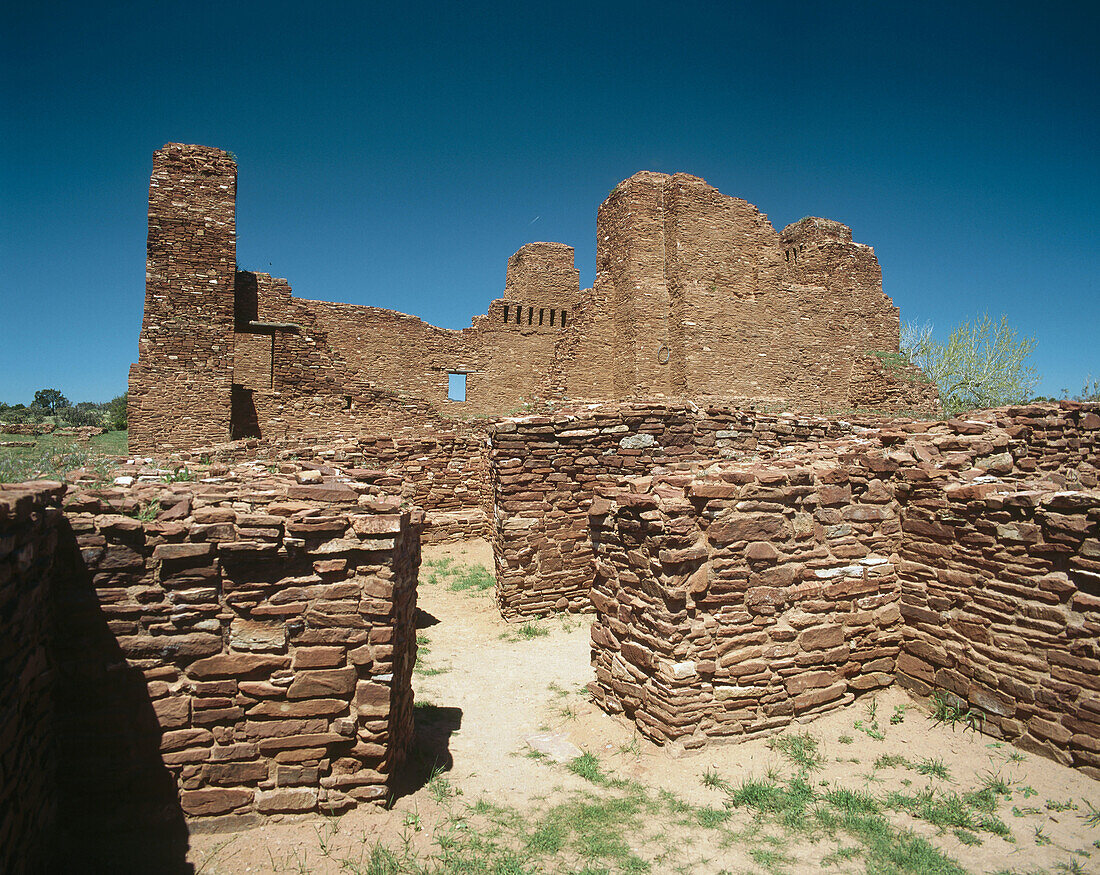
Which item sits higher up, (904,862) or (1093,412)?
(1093,412)

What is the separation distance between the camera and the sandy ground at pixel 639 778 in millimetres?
3602

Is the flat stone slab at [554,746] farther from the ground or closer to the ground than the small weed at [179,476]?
closer to the ground

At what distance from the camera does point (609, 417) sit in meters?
8.91

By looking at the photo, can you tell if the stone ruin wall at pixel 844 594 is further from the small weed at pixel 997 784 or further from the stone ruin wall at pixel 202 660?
the stone ruin wall at pixel 202 660

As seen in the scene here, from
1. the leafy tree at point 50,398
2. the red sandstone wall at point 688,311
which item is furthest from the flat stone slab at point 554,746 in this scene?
the leafy tree at point 50,398

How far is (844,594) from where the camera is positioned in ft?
18.1

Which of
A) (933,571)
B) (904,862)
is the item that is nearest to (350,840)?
(904,862)

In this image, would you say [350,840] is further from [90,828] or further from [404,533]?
[404,533]

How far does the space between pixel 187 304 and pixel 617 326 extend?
1273 centimetres

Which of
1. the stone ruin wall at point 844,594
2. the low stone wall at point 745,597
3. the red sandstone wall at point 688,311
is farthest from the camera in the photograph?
the red sandstone wall at point 688,311

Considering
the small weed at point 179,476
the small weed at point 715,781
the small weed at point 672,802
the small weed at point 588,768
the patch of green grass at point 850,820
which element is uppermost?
the small weed at point 179,476

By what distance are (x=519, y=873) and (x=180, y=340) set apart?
1784cm

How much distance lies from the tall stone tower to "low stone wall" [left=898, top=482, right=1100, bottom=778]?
17.3 metres

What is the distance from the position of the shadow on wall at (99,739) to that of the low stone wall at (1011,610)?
5.96m
